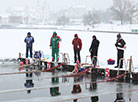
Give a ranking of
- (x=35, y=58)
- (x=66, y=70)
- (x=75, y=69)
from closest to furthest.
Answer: (x=75, y=69), (x=66, y=70), (x=35, y=58)

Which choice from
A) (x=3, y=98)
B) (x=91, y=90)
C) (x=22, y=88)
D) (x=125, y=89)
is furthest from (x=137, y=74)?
(x=3, y=98)

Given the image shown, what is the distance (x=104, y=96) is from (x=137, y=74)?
11.0 ft

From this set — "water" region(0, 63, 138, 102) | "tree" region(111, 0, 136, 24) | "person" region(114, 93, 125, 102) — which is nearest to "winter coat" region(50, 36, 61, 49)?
"water" region(0, 63, 138, 102)

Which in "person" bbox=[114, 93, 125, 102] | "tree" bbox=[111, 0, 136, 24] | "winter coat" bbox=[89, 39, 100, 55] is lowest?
"person" bbox=[114, 93, 125, 102]

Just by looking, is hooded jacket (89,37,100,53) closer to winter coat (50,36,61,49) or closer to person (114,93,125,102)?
winter coat (50,36,61,49)

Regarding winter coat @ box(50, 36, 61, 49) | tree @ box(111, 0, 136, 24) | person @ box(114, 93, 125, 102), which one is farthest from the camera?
tree @ box(111, 0, 136, 24)

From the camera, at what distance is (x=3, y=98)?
10.4m

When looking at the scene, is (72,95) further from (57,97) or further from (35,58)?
(35,58)

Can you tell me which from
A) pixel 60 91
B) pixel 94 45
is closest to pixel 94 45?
pixel 94 45

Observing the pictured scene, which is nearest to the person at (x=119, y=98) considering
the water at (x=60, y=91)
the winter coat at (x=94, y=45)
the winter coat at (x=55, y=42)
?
the water at (x=60, y=91)

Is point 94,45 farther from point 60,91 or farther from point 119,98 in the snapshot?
point 119,98

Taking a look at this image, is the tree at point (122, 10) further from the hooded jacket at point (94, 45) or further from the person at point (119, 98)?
the person at point (119, 98)

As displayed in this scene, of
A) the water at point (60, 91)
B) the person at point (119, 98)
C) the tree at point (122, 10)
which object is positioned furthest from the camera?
the tree at point (122, 10)

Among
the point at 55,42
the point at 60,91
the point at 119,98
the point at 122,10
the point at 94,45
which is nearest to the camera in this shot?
the point at 119,98
